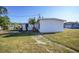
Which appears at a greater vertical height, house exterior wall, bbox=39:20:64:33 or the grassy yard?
house exterior wall, bbox=39:20:64:33

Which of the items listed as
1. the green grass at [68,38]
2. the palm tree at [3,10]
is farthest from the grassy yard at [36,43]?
the palm tree at [3,10]

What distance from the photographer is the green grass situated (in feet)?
13.0

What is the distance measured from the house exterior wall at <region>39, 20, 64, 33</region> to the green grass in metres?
0.10

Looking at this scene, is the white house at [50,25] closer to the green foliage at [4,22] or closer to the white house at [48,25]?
the white house at [48,25]

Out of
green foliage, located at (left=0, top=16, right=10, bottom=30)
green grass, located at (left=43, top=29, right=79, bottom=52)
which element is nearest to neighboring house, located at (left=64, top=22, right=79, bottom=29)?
green grass, located at (left=43, top=29, right=79, bottom=52)

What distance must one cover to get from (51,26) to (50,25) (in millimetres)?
29

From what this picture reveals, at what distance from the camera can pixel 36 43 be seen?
13.1 ft

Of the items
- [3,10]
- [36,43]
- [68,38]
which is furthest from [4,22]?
[68,38]

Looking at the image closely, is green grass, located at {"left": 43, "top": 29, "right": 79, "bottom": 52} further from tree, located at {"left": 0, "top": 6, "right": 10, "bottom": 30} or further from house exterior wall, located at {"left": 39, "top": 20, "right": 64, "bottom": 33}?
tree, located at {"left": 0, "top": 6, "right": 10, "bottom": 30}

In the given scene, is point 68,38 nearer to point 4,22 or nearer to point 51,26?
point 51,26

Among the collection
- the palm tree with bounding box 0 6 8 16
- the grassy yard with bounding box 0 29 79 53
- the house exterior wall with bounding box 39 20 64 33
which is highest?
the palm tree with bounding box 0 6 8 16
